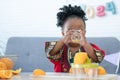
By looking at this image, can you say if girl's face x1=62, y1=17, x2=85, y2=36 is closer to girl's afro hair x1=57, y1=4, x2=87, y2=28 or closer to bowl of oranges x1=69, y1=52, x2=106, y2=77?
girl's afro hair x1=57, y1=4, x2=87, y2=28

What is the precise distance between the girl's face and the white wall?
1043 millimetres

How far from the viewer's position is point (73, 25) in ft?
3.71

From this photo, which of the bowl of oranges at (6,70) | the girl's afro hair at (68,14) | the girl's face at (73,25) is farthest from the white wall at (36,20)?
the bowl of oranges at (6,70)

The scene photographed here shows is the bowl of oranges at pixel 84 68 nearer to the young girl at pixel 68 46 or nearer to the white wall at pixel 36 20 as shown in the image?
the young girl at pixel 68 46

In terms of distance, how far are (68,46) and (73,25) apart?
0.36 ft

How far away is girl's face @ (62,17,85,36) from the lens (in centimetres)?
113

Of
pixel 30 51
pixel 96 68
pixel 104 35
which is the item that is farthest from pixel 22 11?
pixel 96 68

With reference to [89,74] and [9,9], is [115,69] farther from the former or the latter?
[89,74]

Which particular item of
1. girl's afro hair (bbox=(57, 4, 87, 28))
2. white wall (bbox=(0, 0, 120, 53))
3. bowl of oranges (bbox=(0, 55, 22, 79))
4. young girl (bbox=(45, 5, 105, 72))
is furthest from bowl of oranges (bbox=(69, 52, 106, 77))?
white wall (bbox=(0, 0, 120, 53))

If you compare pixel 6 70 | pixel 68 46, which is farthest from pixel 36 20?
pixel 6 70

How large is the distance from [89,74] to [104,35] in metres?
1.66

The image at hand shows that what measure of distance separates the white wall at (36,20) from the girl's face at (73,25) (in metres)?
1.04

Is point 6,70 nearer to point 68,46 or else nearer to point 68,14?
point 68,46

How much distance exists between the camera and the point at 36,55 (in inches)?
85.0
